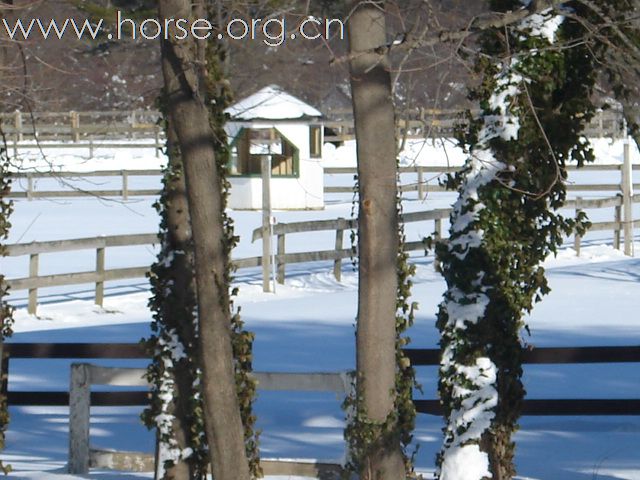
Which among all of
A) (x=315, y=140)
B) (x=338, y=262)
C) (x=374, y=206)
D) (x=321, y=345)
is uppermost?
(x=315, y=140)

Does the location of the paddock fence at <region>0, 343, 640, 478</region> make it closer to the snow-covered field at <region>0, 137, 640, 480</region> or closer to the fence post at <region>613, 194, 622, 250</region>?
the snow-covered field at <region>0, 137, 640, 480</region>

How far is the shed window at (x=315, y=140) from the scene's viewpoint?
30.7 meters

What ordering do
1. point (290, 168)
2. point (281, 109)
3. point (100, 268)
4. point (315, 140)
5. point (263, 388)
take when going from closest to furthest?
point (263, 388), point (100, 268), point (281, 109), point (290, 168), point (315, 140)

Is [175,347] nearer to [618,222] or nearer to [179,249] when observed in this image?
[179,249]

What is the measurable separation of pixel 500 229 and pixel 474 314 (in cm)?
49

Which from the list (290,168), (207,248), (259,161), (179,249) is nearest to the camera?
(207,248)

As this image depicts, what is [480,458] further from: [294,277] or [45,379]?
[294,277]

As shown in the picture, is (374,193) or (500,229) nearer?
(374,193)

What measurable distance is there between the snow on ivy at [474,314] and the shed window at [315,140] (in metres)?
24.3

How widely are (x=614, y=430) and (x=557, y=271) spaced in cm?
991

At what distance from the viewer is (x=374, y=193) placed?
5.29m

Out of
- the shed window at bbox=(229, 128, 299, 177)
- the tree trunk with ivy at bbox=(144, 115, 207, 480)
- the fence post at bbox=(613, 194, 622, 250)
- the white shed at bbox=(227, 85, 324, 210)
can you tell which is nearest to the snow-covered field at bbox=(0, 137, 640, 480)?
the fence post at bbox=(613, 194, 622, 250)

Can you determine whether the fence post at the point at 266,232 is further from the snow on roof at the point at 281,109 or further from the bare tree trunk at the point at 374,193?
the bare tree trunk at the point at 374,193

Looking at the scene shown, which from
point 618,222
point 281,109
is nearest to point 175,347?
point 618,222
